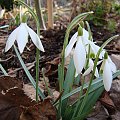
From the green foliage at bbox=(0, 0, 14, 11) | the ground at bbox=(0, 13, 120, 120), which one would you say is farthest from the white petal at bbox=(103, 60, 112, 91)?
the green foliage at bbox=(0, 0, 14, 11)

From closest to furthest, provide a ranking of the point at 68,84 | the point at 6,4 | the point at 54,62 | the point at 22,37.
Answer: the point at 22,37 < the point at 68,84 < the point at 54,62 < the point at 6,4

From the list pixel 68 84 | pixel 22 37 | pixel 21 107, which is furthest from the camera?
pixel 68 84

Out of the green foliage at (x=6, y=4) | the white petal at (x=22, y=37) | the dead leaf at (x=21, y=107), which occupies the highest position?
the white petal at (x=22, y=37)

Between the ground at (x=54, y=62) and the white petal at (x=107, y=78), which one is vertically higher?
the white petal at (x=107, y=78)

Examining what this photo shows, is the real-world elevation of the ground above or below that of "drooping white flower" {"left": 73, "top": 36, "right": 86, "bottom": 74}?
below

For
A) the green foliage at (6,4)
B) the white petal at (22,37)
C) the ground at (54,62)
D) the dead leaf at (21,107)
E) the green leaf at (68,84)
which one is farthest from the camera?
the green foliage at (6,4)

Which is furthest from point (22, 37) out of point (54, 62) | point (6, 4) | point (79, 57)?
point (6, 4)

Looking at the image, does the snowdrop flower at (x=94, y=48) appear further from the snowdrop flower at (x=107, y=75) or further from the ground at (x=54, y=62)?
the ground at (x=54, y=62)

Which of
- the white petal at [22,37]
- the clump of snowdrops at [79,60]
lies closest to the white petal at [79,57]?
the clump of snowdrops at [79,60]

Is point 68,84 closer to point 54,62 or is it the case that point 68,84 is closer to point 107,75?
point 107,75

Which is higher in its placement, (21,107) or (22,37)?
(22,37)

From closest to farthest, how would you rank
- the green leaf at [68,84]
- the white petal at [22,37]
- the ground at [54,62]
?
the white petal at [22,37] → the green leaf at [68,84] → the ground at [54,62]

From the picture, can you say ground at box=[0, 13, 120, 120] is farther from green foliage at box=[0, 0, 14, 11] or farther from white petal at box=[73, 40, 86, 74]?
white petal at box=[73, 40, 86, 74]
